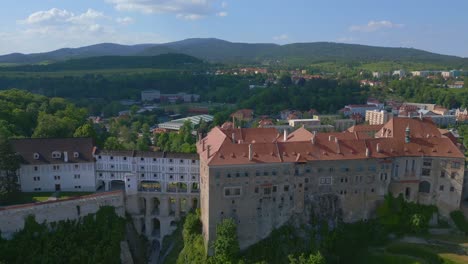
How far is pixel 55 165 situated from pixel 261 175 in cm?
3075

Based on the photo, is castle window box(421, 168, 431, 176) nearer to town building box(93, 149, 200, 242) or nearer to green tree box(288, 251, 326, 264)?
green tree box(288, 251, 326, 264)

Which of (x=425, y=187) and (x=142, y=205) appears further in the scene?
(x=142, y=205)

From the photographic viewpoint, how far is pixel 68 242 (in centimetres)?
5053

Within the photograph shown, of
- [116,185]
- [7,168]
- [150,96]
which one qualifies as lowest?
[116,185]

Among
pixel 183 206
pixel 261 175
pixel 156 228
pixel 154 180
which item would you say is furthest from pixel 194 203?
pixel 261 175

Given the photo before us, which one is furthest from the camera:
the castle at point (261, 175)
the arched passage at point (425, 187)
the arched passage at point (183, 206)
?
the arched passage at point (183, 206)

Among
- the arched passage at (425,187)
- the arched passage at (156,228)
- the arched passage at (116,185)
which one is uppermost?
the arched passage at (425,187)

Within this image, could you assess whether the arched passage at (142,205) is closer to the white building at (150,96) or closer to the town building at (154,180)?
the town building at (154,180)

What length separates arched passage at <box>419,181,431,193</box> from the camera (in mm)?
59312

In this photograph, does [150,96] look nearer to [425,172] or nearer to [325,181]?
[325,181]

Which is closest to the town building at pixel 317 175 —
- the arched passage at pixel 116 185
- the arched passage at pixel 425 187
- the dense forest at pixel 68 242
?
the arched passage at pixel 425 187

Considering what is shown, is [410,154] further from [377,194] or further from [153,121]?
[153,121]

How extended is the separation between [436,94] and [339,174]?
14499 centimetres

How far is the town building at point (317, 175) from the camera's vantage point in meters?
52.4
